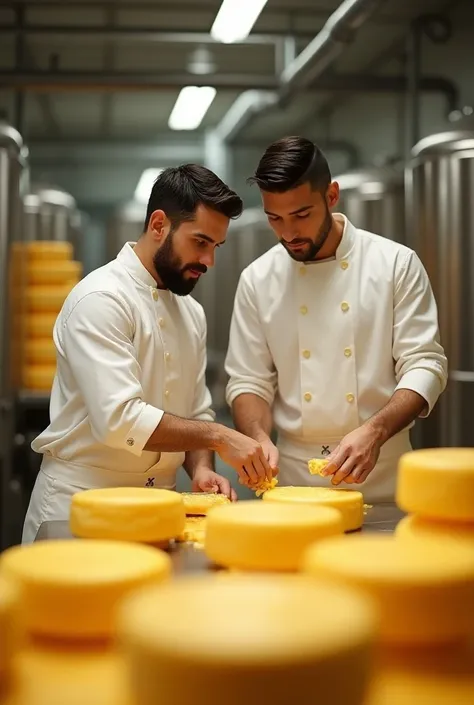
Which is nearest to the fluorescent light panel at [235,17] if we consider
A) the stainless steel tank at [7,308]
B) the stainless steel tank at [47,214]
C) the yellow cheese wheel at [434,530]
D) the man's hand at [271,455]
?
the stainless steel tank at [7,308]

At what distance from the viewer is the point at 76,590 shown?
3.05 feet

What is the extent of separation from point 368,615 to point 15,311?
12.1 ft

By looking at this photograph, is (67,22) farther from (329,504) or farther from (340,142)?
(329,504)

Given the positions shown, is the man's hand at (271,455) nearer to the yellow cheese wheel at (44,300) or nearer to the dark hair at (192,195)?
the dark hair at (192,195)

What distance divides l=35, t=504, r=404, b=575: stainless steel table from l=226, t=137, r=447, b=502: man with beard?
29 cm

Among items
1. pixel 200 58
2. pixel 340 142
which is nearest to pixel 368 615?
pixel 200 58

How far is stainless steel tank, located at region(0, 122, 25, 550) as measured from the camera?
4.04 m

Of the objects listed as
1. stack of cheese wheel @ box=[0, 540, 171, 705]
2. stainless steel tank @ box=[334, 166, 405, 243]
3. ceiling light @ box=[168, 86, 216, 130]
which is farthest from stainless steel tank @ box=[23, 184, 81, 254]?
stack of cheese wheel @ box=[0, 540, 171, 705]

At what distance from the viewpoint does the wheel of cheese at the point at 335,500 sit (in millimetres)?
1567

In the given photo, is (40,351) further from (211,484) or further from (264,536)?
(264,536)

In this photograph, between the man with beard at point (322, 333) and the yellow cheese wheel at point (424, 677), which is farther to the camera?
the man with beard at point (322, 333)

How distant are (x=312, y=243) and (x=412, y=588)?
1549 mm

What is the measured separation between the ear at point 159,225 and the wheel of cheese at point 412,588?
1.42 metres

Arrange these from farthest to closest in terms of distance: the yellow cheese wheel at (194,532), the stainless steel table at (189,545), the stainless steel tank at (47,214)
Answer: the stainless steel tank at (47,214) < the yellow cheese wheel at (194,532) < the stainless steel table at (189,545)
